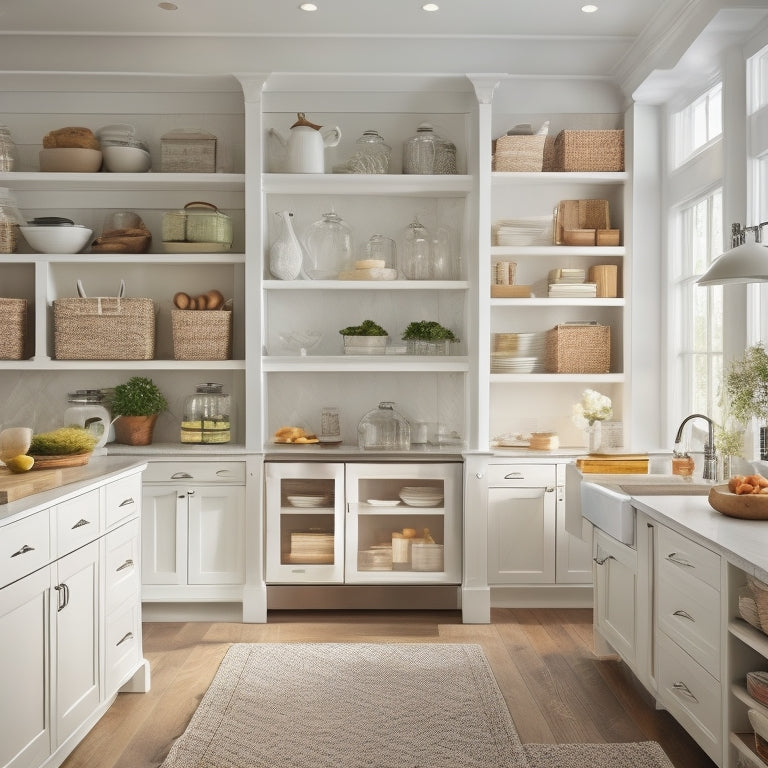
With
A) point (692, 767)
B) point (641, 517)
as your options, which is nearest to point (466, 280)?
point (641, 517)

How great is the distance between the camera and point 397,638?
13.3 feet

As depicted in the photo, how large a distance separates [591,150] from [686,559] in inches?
109

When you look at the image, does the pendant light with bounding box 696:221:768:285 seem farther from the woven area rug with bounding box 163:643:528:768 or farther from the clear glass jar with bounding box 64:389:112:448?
the clear glass jar with bounding box 64:389:112:448

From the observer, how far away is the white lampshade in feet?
9.17

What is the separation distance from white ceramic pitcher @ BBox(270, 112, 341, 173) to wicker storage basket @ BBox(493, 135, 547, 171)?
0.91m

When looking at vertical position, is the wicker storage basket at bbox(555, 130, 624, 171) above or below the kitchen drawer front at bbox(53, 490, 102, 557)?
above

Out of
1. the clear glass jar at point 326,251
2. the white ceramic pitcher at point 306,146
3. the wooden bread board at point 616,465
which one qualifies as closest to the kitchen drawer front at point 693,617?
the wooden bread board at point 616,465

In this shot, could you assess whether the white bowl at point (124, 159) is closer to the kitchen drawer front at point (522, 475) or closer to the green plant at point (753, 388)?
the kitchen drawer front at point (522, 475)

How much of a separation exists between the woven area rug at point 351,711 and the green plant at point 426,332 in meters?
1.62

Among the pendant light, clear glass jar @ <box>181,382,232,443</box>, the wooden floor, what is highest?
the pendant light

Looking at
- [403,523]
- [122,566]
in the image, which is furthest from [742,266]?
[122,566]

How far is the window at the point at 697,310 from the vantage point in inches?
161

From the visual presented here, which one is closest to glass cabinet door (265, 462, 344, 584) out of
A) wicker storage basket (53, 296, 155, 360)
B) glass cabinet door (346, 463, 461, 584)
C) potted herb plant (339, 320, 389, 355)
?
glass cabinet door (346, 463, 461, 584)

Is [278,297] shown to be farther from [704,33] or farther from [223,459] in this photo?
[704,33]
